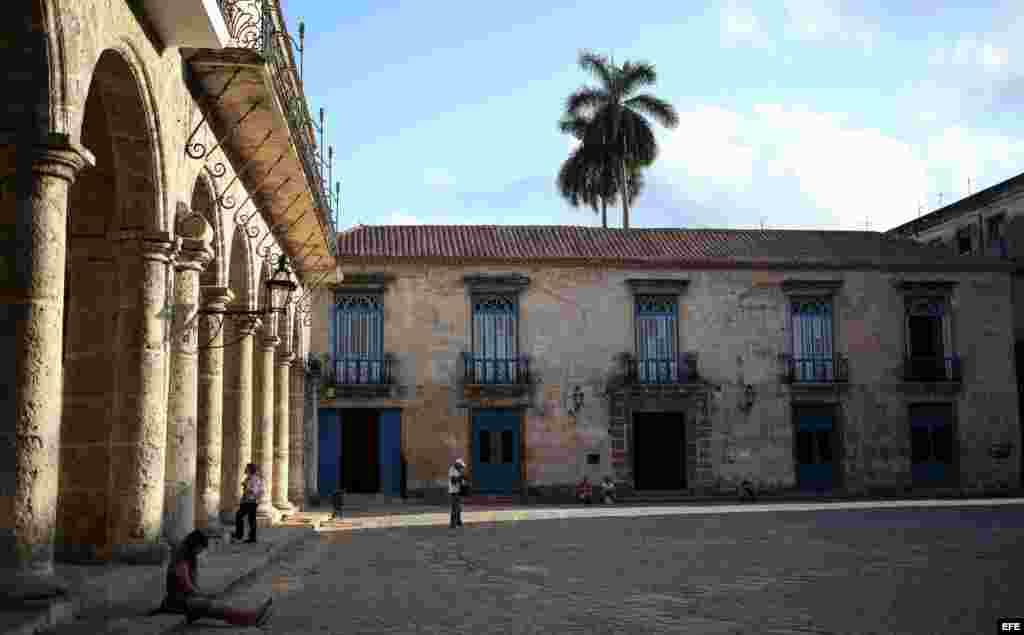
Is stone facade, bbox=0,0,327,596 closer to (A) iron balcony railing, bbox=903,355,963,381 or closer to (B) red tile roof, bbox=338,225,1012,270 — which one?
(B) red tile roof, bbox=338,225,1012,270

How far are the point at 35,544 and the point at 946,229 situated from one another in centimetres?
3853

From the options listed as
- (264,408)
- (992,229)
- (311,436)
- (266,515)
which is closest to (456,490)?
(266,515)

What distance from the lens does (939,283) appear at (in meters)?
30.7

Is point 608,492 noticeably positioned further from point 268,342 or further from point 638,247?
point 268,342

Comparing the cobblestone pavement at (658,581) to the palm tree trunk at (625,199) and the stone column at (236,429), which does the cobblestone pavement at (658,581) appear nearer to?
the stone column at (236,429)

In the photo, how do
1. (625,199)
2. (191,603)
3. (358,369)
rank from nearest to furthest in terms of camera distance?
(191,603), (358,369), (625,199)

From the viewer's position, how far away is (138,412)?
9.09m

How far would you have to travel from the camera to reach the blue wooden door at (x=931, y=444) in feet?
97.9

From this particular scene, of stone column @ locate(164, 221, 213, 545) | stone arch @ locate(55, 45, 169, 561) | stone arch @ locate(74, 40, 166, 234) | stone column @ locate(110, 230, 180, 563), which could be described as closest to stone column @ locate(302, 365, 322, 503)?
stone column @ locate(164, 221, 213, 545)

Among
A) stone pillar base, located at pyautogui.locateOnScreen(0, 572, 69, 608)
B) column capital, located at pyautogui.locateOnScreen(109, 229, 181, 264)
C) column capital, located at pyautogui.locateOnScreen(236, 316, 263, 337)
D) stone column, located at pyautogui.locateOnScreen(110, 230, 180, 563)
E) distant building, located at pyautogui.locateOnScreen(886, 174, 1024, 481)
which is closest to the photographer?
stone pillar base, located at pyautogui.locateOnScreen(0, 572, 69, 608)

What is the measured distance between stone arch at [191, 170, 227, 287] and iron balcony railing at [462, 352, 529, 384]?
1592 centimetres

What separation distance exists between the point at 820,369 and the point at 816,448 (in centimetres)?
223

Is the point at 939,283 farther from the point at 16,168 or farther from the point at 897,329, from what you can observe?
the point at 16,168

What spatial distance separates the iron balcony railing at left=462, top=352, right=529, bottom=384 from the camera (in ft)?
92.5
